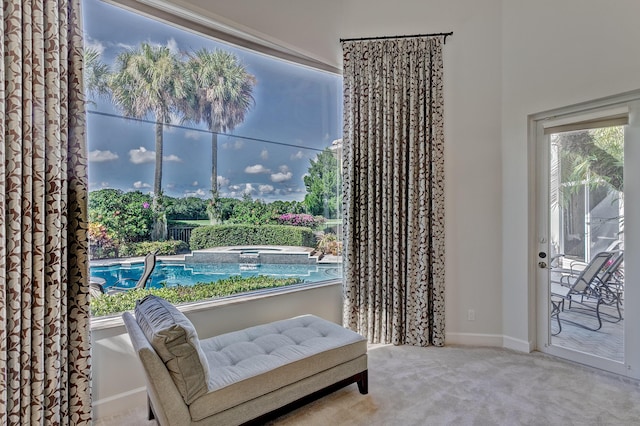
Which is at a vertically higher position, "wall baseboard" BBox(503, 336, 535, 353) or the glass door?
the glass door

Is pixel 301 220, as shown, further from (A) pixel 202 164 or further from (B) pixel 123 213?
(B) pixel 123 213

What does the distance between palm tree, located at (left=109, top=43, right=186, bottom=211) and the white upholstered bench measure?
1.18 m

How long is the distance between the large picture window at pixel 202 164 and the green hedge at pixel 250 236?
0.03 feet

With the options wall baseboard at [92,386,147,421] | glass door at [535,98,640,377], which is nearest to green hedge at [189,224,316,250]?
wall baseboard at [92,386,147,421]

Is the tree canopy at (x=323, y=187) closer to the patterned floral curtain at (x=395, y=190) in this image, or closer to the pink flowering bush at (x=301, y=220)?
the pink flowering bush at (x=301, y=220)

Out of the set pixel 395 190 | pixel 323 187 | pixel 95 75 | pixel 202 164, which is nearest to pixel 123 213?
pixel 202 164

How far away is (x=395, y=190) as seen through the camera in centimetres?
323

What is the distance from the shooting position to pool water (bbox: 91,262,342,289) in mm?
2338

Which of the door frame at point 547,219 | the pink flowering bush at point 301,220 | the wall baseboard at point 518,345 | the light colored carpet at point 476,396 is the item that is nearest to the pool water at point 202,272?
the pink flowering bush at point 301,220

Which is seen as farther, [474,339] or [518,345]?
[474,339]

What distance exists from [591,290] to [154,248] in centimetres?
368

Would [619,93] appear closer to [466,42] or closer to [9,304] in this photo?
[466,42]

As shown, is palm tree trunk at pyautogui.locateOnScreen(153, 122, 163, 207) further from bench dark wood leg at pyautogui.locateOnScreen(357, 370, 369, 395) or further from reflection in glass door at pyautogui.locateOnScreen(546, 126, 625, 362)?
reflection in glass door at pyautogui.locateOnScreen(546, 126, 625, 362)

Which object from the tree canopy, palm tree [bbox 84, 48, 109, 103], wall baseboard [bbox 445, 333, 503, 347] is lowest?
wall baseboard [bbox 445, 333, 503, 347]
